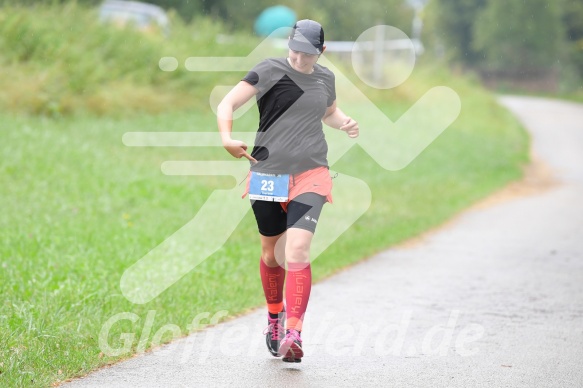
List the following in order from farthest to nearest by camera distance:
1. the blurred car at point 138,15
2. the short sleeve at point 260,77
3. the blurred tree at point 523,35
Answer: the blurred tree at point 523,35, the blurred car at point 138,15, the short sleeve at point 260,77

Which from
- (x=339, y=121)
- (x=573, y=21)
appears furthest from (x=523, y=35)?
(x=339, y=121)

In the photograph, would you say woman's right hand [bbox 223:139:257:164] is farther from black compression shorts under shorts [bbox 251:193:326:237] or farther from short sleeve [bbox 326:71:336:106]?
short sleeve [bbox 326:71:336:106]

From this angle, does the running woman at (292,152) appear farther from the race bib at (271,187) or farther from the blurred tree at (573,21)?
the blurred tree at (573,21)

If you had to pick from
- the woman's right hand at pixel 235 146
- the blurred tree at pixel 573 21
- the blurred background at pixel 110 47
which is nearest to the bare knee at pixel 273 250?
the woman's right hand at pixel 235 146

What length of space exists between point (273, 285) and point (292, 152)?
95 cm

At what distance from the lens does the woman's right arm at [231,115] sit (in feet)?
18.6

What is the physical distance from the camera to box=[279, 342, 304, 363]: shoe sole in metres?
5.80

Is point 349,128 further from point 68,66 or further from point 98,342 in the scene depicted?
point 68,66

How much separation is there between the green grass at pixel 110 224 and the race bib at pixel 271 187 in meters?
1.37

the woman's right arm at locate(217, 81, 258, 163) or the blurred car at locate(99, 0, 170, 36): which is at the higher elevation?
the woman's right arm at locate(217, 81, 258, 163)

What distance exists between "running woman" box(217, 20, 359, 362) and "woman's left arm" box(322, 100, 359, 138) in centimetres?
14

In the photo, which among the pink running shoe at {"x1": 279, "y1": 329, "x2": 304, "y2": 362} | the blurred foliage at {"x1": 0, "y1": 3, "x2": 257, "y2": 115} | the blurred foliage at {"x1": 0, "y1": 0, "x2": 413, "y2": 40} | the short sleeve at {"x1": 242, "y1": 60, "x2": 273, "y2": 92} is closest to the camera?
the pink running shoe at {"x1": 279, "y1": 329, "x2": 304, "y2": 362}

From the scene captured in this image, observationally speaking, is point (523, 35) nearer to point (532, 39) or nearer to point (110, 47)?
point (532, 39)

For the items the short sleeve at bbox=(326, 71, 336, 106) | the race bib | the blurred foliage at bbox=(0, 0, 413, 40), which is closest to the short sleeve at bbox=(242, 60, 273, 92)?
the short sleeve at bbox=(326, 71, 336, 106)
